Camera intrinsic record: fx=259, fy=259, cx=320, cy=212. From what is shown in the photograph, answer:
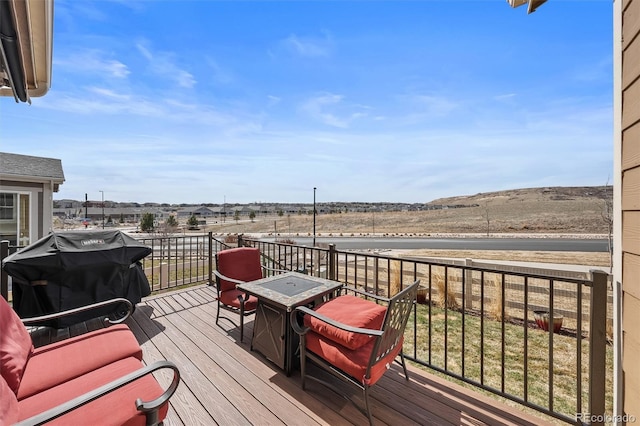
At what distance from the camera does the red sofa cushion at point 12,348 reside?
140 cm

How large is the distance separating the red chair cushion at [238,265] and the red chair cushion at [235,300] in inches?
4.0

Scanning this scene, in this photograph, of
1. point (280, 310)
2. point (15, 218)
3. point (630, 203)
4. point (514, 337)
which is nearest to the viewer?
point (630, 203)

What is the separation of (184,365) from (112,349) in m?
0.76

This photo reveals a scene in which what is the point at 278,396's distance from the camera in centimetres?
201

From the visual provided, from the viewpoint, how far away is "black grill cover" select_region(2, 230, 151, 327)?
268 cm

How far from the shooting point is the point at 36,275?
2.70 m

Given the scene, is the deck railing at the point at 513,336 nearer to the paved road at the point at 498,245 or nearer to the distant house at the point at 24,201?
the distant house at the point at 24,201

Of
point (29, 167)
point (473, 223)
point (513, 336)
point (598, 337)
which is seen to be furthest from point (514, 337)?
point (473, 223)

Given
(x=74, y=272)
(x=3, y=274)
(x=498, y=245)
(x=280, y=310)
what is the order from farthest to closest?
(x=498, y=245) < (x=74, y=272) < (x=3, y=274) < (x=280, y=310)

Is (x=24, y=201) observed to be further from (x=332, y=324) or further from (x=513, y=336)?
(x=513, y=336)

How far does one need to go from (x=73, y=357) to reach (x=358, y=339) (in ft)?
6.39

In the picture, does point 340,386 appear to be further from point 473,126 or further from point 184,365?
point 473,126

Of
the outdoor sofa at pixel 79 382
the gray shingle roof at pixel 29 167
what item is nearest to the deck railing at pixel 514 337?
the outdoor sofa at pixel 79 382

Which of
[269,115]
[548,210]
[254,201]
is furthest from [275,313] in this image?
[254,201]
